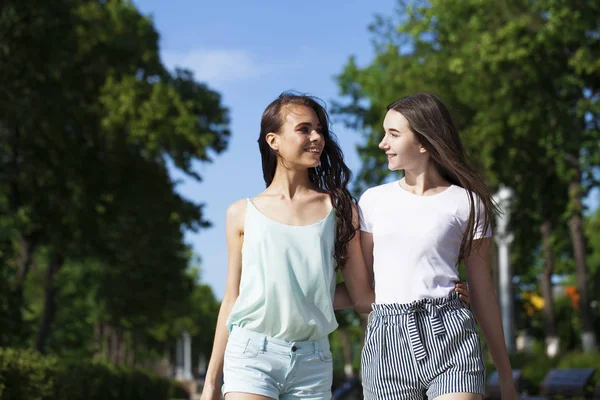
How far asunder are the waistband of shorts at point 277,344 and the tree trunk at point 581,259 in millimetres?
26049

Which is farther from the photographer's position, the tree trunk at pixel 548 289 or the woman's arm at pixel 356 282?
the tree trunk at pixel 548 289

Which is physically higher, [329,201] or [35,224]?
[35,224]

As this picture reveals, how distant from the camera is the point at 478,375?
5.23 meters

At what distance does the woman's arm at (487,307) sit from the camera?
18.1ft

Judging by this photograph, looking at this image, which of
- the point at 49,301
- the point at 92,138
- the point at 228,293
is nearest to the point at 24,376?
the point at 228,293

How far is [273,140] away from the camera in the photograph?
5746 mm

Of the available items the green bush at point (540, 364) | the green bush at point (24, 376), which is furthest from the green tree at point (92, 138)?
the green bush at point (24, 376)

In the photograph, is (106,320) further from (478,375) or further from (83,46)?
(478,375)

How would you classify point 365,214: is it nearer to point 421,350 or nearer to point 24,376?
point 421,350

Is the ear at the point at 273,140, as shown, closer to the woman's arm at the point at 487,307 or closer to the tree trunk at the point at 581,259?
the woman's arm at the point at 487,307

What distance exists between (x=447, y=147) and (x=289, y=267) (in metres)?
0.95

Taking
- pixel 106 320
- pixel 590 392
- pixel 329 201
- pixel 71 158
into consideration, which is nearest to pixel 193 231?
pixel 71 158

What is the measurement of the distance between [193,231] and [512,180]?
8871mm

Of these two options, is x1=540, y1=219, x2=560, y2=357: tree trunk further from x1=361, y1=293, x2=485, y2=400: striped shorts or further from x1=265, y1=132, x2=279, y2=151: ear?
x1=361, y1=293, x2=485, y2=400: striped shorts
